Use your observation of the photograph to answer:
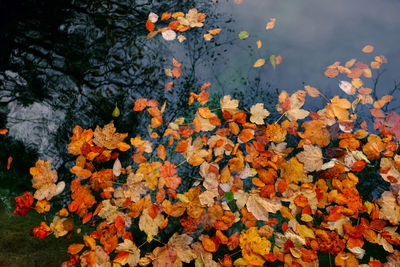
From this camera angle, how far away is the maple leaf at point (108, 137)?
383cm

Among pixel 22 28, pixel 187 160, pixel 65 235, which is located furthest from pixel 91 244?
pixel 22 28

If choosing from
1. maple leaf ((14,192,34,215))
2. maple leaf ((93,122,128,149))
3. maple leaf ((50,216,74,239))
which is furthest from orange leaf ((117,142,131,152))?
maple leaf ((14,192,34,215))

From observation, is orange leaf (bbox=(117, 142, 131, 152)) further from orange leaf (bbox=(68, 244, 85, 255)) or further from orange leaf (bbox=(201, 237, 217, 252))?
orange leaf (bbox=(201, 237, 217, 252))

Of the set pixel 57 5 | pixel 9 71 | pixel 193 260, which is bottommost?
pixel 193 260

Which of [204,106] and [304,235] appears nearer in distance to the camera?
[304,235]

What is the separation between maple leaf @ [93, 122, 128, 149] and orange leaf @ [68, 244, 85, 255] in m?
1.43

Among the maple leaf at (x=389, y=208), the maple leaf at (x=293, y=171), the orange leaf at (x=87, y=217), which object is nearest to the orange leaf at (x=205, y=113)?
the maple leaf at (x=293, y=171)

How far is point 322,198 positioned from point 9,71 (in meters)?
5.45

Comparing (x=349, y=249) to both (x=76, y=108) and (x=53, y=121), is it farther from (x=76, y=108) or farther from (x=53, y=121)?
(x=53, y=121)

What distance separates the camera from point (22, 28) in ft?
13.8

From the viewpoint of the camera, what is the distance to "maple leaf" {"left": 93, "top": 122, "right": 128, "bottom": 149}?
383cm

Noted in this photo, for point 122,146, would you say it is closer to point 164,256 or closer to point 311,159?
point 164,256

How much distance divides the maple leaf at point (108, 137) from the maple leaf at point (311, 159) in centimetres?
266

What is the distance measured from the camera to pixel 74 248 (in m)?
2.80
